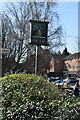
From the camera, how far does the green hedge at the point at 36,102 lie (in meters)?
2.77

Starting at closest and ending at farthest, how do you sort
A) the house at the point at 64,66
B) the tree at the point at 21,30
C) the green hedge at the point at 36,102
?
the green hedge at the point at 36,102 < the tree at the point at 21,30 < the house at the point at 64,66

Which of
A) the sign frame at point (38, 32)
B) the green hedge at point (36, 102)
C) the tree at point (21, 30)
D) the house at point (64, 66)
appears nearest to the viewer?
the green hedge at point (36, 102)

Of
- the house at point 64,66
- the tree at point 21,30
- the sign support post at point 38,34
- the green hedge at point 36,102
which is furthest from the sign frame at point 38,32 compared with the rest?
the house at point 64,66

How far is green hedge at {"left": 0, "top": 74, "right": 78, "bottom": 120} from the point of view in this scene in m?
2.77

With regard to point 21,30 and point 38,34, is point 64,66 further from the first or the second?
point 38,34

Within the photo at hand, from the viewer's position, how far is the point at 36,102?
10.0 feet

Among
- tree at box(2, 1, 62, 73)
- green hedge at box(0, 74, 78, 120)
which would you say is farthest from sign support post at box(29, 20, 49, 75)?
tree at box(2, 1, 62, 73)

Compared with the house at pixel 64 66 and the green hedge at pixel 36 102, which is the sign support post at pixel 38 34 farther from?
the house at pixel 64 66

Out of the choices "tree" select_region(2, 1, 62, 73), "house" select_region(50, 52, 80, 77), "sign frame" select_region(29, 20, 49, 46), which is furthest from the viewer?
"house" select_region(50, 52, 80, 77)

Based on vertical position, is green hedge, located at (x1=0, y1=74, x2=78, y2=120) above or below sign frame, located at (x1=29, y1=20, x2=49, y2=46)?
below

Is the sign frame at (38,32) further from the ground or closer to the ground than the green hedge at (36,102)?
further from the ground

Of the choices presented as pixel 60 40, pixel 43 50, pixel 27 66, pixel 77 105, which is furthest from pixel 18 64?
pixel 77 105

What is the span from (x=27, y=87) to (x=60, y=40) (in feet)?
36.3

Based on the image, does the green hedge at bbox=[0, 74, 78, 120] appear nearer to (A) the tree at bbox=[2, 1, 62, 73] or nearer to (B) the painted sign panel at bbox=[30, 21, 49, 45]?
(B) the painted sign panel at bbox=[30, 21, 49, 45]
